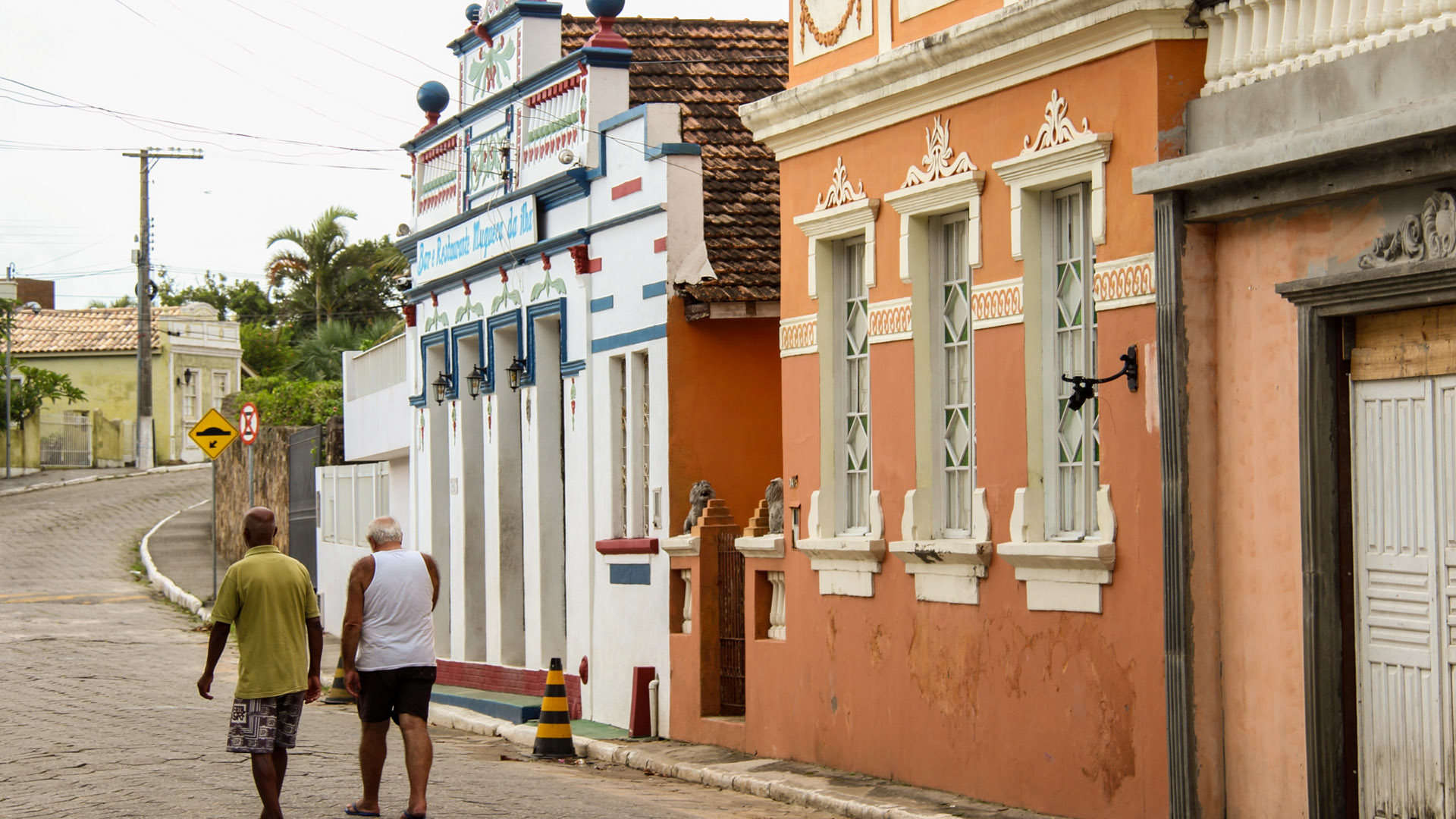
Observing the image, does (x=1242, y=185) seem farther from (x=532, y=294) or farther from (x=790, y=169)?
(x=532, y=294)

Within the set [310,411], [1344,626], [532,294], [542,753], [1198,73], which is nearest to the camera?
[1344,626]

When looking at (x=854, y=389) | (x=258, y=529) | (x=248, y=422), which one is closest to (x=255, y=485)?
(x=248, y=422)

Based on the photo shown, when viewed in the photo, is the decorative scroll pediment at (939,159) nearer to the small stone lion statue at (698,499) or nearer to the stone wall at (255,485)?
the small stone lion statue at (698,499)

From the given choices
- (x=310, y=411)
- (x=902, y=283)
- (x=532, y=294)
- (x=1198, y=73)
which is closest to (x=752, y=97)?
(x=532, y=294)

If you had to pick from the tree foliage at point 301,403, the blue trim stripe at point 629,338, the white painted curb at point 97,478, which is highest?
the tree foliage at point 301,403

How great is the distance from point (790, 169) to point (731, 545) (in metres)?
3.25

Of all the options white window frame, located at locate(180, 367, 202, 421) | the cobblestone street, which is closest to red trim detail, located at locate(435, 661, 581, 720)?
the cobblestone street

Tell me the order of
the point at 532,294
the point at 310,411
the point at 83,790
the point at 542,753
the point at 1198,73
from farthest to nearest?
the point at 310,411 → the point at 532,294 → the point at 542,753 → the point at 83,790 → the point at 1198,73

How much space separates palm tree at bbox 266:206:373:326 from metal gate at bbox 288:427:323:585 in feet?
77.3

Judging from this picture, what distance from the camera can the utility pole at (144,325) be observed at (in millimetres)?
54719

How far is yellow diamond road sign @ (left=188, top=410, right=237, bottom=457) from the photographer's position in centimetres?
2627

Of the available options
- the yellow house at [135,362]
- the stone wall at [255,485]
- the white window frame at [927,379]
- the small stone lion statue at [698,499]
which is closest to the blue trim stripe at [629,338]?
the small stone lion statue at [698,499]

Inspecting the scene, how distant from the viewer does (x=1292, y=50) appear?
8953 millimetres

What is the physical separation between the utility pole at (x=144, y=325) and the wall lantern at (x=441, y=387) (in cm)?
3508
